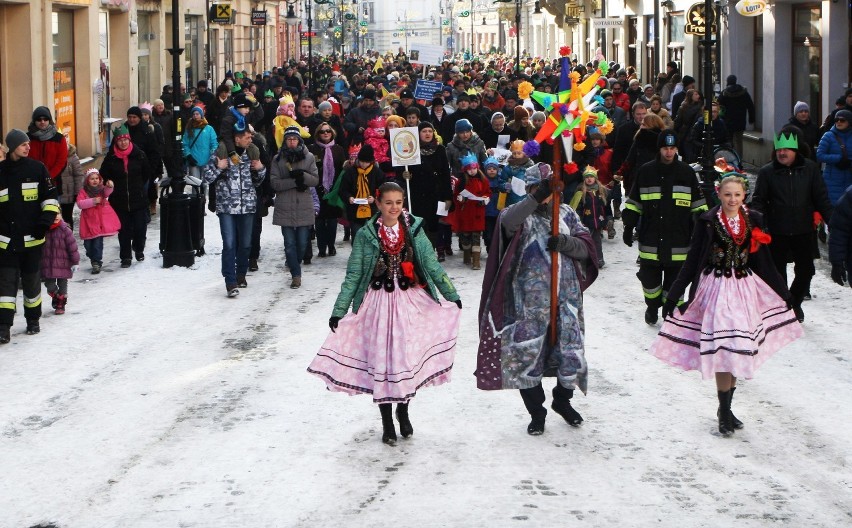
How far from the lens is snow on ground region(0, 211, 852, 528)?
7355 mm

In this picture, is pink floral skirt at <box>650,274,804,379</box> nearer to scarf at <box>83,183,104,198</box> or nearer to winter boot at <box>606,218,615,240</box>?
scarf at <box>83,183,104,198</box>

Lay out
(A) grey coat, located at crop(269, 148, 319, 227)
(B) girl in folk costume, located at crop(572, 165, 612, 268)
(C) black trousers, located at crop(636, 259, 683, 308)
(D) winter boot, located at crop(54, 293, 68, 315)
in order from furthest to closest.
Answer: (A) grey coat, located at crop(269, 148, 319, 227) < (B) girl in folk costume, located at crop(572, 165, 612, 268) < (D) winter boot, located at crop(54, 293, 68, 315) < (C) black trousers, located at crop(636, 259, 683, 308)

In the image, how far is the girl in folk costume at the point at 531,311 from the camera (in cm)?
873

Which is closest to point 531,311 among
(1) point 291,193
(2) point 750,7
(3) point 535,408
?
(3) point 535,408

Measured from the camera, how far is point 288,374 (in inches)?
421

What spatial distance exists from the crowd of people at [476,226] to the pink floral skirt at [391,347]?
0.04ft

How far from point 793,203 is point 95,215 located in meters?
7.42

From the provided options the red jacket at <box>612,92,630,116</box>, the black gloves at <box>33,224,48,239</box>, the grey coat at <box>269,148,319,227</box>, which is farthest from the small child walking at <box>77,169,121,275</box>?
the red jacket at <box>612,92,630,116</box>

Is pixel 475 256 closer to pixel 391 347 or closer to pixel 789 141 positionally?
pixel 789 141

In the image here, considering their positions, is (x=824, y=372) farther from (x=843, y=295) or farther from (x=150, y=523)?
(x=150, y=523)

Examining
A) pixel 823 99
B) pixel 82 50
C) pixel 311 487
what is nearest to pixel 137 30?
pixel 82 50

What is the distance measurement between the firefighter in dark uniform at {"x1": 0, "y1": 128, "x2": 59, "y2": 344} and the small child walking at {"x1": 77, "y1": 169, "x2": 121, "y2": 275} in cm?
319

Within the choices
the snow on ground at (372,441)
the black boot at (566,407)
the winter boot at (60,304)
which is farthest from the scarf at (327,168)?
the black boot at (566,407)

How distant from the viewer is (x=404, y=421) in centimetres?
883
